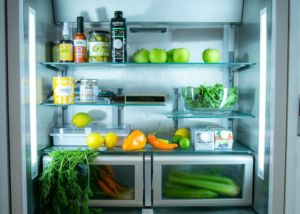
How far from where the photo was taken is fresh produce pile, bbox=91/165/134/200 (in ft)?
4.47

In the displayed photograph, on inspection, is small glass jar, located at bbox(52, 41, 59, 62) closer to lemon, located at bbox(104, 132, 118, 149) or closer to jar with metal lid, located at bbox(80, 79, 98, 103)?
jar with metal lid, located at bbox(80, 79, 98, 103)

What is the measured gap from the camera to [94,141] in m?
1.36

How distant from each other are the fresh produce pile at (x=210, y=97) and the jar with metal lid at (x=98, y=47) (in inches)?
17.5

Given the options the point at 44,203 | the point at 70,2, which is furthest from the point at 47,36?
the point at 44,203

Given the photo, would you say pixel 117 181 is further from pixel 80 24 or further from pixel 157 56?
pixel 80 24

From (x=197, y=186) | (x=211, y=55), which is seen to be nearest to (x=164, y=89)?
(x=211, y=55)

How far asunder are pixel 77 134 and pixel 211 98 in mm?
691

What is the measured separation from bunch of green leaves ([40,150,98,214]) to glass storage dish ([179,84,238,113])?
21.7 inches

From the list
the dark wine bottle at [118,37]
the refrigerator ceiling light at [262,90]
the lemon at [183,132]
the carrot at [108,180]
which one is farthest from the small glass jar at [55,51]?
the refrigerator ceiling light at [262,90]

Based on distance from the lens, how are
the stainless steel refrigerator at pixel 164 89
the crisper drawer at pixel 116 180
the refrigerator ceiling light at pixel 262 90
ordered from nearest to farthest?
the stainless steel refrigerator at pixel 164 89
the refrigerator ceiling light at pixel 262 90
the crisper drawer at pixel 116 180

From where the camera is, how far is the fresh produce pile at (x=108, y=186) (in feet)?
4.47

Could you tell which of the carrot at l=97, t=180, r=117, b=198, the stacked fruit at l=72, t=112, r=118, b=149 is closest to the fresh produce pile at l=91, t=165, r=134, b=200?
the carrot at l=97, t=180, r=117, b=198

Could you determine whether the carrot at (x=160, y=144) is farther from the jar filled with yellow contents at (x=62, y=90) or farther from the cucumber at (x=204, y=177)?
the jar filled with yellow contents at (x=62, y=90)

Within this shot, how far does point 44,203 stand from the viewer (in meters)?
1.25
